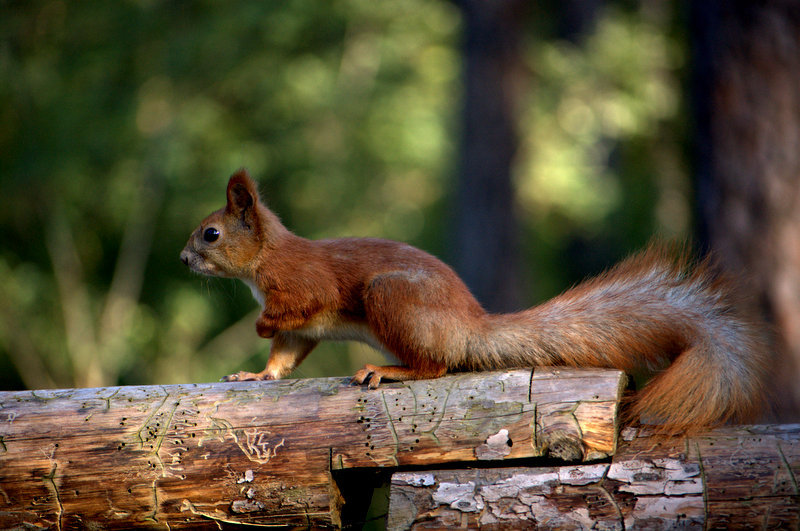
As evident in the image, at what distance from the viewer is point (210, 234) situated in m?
2.78

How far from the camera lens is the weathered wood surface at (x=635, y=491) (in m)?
1.91

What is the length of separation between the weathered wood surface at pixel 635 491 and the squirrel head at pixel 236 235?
103 cm

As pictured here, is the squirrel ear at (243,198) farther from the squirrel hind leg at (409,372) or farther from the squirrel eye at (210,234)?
the squirrel hind leg at (409,372)

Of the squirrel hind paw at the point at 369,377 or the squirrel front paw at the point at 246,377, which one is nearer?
the squirrel hind paw at the point at 369,377

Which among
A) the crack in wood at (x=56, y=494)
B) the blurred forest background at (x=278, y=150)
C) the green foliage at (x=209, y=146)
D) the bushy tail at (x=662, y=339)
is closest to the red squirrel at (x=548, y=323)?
the bushy tail at (x=662, y=339)

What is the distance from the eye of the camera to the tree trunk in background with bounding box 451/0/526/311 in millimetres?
7648

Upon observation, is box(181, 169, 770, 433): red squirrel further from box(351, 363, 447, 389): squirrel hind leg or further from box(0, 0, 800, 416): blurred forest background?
box(0, 0, 800, 416): blurred forest background

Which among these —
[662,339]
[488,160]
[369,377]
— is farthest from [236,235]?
[488,160]

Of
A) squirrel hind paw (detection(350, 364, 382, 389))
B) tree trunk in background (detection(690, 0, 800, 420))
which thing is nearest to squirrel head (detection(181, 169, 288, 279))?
squirrel hind paw (detection(350, 364, 382, 389))

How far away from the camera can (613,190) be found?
33.0 ft

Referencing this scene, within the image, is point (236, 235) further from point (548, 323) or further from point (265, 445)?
point (548, 323)

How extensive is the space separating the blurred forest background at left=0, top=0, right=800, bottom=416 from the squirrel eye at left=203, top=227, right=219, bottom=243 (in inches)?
A: 156

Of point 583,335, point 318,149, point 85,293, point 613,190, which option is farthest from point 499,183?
point 583,335

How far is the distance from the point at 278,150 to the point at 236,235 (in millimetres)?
7935
